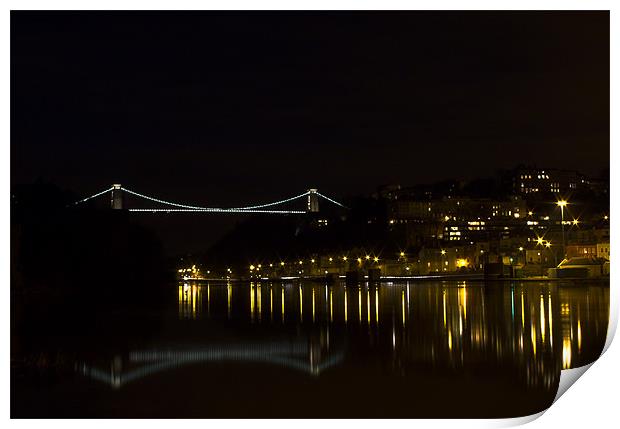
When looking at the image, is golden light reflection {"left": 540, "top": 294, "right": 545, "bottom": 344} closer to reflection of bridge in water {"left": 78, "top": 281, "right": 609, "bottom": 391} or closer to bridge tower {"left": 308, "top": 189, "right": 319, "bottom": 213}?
reflection of bridge in water {"left": 78, "top": 281, "right": 609, "bottom": 391}

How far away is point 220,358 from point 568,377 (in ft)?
8.22

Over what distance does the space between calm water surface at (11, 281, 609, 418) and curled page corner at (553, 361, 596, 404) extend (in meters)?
0.06

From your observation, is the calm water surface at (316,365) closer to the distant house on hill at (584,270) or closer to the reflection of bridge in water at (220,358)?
the reflection of bridge in water at (220,358)

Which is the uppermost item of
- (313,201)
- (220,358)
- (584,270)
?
(313,201)

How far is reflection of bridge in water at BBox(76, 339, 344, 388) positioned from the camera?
20.1ft

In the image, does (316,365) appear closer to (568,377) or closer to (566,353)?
(566,353)

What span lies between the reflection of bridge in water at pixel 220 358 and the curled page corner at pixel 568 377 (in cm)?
145

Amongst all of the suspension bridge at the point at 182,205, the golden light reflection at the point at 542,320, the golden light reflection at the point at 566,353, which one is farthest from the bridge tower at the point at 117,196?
the golden light reflection at the point at 566,353

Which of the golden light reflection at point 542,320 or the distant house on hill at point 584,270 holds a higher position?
the golden light reflection at point 542,320

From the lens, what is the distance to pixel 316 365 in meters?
6.36

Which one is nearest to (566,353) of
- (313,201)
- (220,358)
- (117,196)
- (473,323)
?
(220,358)

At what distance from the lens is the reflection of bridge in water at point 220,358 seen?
614 centimetres
